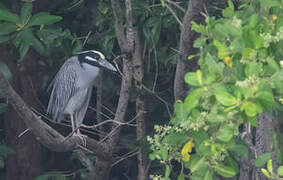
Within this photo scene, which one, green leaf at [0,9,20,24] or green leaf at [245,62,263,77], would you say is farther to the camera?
green leaf at [0,9,20,24]

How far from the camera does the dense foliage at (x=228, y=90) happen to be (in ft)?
5.35

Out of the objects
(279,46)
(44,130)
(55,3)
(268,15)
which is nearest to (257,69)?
(279,46)

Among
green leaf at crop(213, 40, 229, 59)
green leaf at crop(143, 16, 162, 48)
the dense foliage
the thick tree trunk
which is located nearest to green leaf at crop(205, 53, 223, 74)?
the dense foliage

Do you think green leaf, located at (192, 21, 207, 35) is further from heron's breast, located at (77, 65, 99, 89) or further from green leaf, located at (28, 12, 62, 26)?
heron's breast, located at (77, 65, 99, 89)

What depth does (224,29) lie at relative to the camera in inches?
70.0

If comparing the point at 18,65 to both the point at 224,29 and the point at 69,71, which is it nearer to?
the point at 69,71

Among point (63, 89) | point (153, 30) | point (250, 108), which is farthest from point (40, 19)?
point (250, 108)

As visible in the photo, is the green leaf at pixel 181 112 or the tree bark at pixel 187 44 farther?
the tree bark at pixel 187 44

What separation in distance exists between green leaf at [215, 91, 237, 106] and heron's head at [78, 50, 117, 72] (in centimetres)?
180

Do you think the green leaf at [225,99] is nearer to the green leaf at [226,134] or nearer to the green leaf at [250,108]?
the green leaf at [250,108]

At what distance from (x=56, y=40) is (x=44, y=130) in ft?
3.39

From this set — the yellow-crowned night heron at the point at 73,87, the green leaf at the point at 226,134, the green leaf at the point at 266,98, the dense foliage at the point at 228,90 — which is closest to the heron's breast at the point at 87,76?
the yellow-crowned night heron at the point at 73,87

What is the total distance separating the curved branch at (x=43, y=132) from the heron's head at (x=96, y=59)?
2.20 ft

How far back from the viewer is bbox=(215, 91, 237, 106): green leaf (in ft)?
5.23
